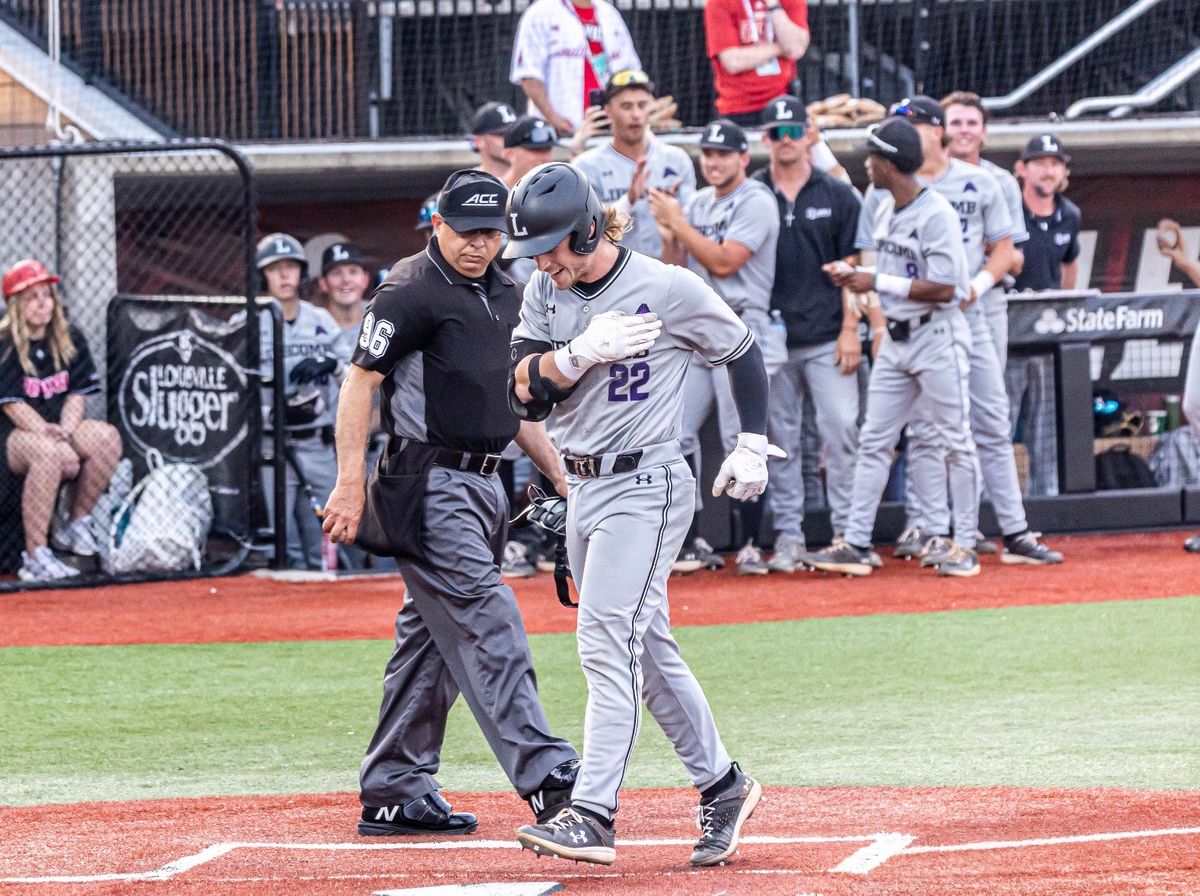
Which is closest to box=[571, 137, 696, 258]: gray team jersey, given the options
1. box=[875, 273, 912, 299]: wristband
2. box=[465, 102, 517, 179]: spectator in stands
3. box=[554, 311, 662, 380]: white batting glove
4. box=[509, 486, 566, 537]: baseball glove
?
box=[465, 102, 517, 179]: spectator in stands

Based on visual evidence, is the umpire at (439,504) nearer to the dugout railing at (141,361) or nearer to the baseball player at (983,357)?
the baseball player at (983,357)

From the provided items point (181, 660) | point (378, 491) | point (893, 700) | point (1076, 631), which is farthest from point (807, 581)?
point (378, 491)

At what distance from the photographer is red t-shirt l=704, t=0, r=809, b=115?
1157 centimetres

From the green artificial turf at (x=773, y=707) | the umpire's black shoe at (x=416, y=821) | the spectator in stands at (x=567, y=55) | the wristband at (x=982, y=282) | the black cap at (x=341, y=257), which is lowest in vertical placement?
the green artificial turf at (x=773, y=707)

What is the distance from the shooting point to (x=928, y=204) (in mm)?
9281

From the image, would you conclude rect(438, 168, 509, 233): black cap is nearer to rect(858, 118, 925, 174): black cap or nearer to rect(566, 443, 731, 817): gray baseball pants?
rect(566, 443, 731, 817): gray baseball pants

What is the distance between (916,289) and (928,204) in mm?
498

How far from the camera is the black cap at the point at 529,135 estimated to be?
957 cm

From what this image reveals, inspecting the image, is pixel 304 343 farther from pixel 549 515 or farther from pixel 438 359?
pixel 549 515

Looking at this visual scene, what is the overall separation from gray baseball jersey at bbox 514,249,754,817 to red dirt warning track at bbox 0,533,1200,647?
404cm

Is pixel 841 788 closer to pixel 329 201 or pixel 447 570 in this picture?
pixel 447 570

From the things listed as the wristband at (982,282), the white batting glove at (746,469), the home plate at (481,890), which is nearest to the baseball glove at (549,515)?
the white batting glove at (746,469)

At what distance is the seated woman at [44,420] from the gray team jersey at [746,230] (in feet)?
12.9

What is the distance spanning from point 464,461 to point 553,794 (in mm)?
1001
